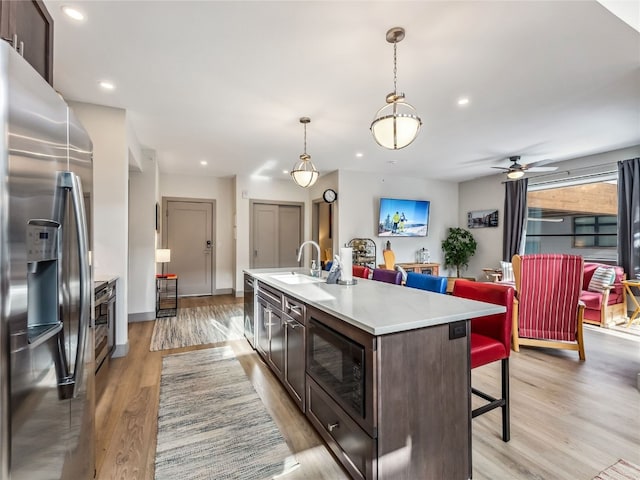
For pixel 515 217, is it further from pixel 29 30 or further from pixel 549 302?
pixel 29 30

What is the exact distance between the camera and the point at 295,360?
7.20 ft

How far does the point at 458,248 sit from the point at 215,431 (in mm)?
6625

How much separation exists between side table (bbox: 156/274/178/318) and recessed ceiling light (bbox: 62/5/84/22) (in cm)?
391

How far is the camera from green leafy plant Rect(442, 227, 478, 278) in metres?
7.18

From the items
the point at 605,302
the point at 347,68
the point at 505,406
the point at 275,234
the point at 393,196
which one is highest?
the point at 347,68

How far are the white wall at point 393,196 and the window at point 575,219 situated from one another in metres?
1.77

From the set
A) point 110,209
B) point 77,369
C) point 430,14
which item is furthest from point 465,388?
point 110,209

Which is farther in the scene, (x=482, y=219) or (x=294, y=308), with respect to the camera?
(x=482, y=219)

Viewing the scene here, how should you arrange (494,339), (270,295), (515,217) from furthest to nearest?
(515,217), (270,295), (494,339)

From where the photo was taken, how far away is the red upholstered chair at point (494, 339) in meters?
1.88

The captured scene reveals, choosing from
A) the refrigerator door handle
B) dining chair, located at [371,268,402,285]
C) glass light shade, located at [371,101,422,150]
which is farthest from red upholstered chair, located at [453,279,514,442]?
the refrigerator door handle

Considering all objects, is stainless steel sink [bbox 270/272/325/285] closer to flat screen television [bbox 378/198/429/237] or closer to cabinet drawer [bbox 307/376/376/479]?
cabinet drawer [bbox 307/376/376/479]

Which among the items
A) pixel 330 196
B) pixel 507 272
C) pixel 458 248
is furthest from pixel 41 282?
pixel 458 248

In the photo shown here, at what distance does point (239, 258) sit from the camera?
6.68 m
